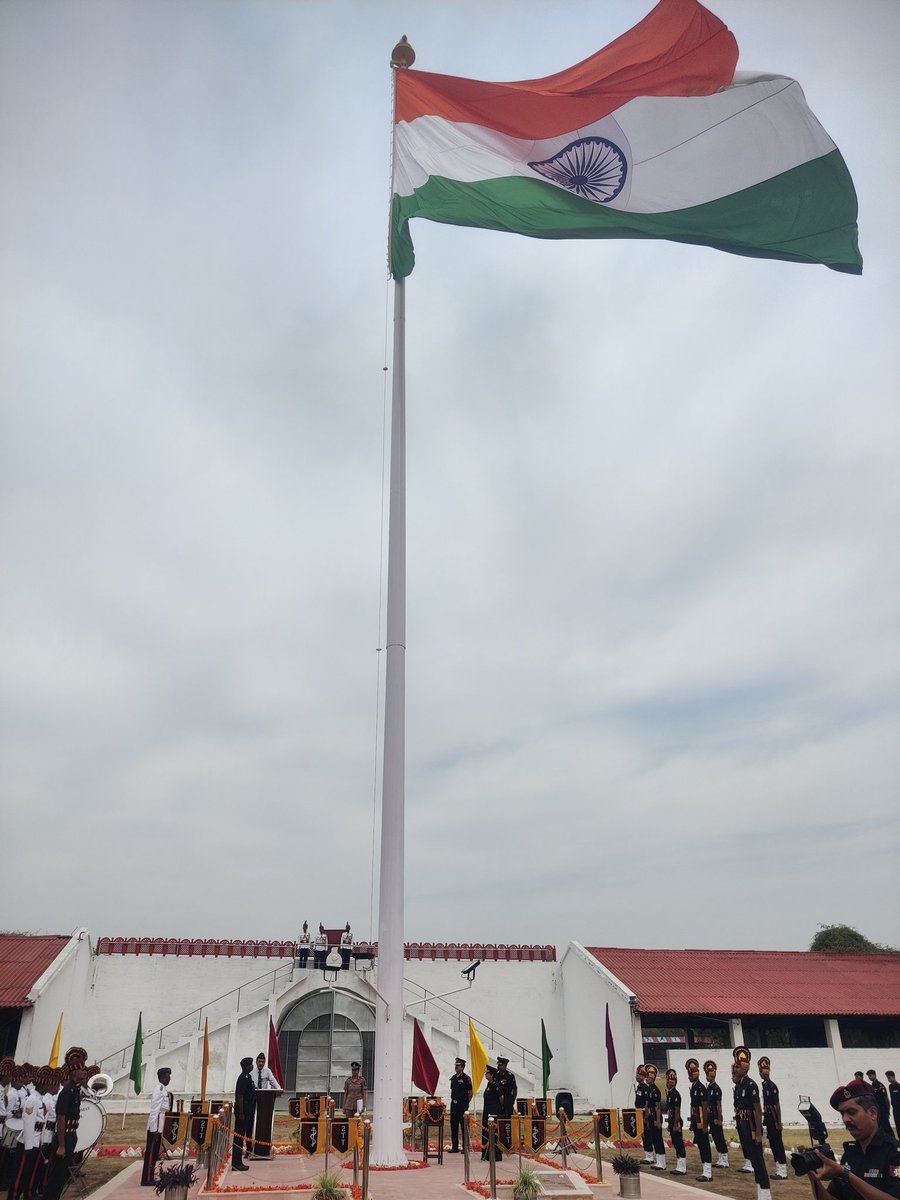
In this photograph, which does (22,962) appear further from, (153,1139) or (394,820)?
(394,820)

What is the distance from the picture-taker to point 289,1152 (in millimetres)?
16906

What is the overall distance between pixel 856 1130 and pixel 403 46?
18.6m

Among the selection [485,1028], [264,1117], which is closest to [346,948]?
[485,1028]

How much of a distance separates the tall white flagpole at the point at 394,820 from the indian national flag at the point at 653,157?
2.77 meters

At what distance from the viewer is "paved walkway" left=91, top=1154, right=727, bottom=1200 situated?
1184cm

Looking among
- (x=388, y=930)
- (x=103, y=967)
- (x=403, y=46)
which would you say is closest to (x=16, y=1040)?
(x=103, y=967)

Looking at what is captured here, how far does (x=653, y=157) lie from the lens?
15.6 metres

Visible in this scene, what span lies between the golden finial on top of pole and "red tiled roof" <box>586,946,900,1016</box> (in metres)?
25.7

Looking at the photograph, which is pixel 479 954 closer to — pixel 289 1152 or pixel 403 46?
pixel 289 1152

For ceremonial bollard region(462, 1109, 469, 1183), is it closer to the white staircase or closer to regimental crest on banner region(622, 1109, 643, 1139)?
regimental crest on banner region(622, 1109, 643, 1139)

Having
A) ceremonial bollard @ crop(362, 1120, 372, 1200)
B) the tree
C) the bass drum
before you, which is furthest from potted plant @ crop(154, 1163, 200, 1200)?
the tree

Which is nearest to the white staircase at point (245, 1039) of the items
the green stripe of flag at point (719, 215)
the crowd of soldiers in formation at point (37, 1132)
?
the crowd of soldiers in formation at point (37, 1132)

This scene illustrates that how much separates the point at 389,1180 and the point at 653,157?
17.1m

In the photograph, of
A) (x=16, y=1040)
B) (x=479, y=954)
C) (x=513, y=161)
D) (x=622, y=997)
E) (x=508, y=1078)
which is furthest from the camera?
(x=479, y=954)
